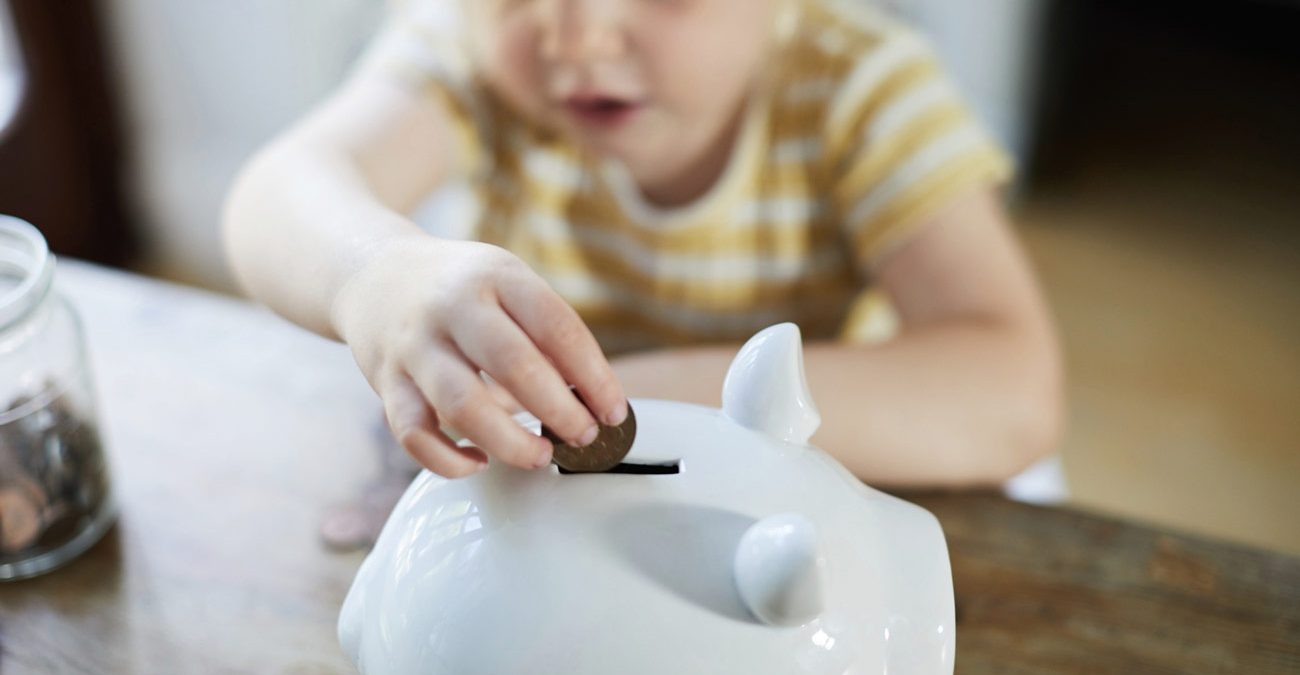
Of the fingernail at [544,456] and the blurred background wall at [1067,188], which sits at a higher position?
the fingernail at [544,456]

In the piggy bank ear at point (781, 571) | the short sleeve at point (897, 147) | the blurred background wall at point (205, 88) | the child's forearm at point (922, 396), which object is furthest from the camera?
the blurred background wall at point (205, 88)

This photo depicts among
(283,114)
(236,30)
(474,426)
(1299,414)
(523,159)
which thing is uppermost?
(474,426)

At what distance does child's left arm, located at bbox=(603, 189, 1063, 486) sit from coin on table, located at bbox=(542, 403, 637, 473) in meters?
0.19

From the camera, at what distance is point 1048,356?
2.12 ft

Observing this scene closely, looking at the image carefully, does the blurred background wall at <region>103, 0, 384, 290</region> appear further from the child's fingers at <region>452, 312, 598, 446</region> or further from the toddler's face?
the child's fingers at <region>452, 312, 598, 446</region>

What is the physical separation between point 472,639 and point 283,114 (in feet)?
4.74

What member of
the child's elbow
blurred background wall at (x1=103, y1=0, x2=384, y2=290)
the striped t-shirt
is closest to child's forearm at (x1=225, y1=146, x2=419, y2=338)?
the striped t-shirt

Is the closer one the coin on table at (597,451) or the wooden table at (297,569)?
the coin on table at (597,451)

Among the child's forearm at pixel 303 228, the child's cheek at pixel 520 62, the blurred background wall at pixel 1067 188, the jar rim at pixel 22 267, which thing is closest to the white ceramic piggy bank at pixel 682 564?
the child's forearm at pixel 303 228

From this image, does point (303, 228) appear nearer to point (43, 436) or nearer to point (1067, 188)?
point (43, 436)

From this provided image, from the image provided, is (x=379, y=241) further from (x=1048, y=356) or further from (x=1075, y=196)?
(x=1075, y=196)

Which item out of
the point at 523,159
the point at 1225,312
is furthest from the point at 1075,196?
the point at 523,159

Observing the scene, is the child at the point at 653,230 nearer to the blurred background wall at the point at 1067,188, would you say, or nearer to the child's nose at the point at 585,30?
the child's nose at the point at 585,30

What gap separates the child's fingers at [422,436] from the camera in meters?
0.32
